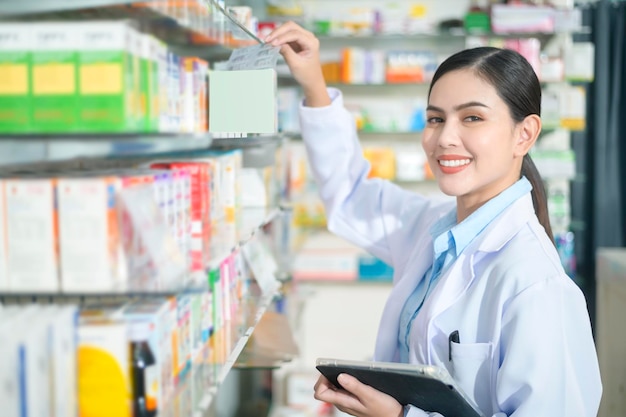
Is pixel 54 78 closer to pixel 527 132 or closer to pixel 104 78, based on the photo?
pixel 104 78

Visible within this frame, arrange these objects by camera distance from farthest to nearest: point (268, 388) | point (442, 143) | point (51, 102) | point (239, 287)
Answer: point (268, 388), point (239, 287), point (442, 143), point (51, 102)

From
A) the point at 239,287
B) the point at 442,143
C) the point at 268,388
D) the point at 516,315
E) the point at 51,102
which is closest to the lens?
the point at 51,102

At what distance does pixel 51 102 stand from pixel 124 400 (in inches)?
18.5

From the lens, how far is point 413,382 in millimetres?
1580

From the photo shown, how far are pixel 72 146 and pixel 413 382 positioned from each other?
87 cm

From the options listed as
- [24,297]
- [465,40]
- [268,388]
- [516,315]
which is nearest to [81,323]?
[24,297]

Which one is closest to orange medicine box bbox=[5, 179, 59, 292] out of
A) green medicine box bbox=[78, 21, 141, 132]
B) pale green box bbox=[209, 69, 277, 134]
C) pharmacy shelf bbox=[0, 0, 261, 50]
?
green medicine box bbox=[78, 21, 141, 132]

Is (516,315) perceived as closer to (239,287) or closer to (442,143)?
(442,143)

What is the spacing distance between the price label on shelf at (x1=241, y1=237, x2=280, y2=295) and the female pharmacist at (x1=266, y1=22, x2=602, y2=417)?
0.48 metres

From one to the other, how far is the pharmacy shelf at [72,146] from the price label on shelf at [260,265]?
439 millimetres

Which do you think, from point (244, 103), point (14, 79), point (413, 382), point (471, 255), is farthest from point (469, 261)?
point (14, 79)

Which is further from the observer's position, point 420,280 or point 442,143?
point 420,280

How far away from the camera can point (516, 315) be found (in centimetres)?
162

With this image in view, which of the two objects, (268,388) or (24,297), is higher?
(24,297)
